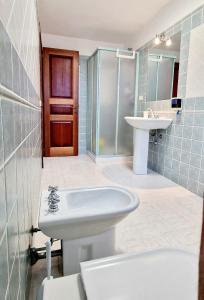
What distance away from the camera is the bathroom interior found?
2.40 feet

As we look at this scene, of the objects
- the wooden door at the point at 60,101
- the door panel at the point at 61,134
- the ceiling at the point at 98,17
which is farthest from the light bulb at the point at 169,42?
the door panel at the point at 61,134

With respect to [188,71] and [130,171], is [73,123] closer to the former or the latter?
[130,171]

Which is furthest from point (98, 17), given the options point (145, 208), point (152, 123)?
point (145, 208)

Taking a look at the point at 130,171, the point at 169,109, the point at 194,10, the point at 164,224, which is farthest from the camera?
the point at 130,171

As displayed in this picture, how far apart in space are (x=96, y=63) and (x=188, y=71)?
167 centimetres

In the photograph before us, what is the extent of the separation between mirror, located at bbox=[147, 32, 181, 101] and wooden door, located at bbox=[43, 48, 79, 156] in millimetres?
1433

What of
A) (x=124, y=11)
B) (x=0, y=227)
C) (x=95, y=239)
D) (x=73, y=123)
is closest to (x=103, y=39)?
(x=124, y=11)

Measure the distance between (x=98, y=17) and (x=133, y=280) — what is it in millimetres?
3451

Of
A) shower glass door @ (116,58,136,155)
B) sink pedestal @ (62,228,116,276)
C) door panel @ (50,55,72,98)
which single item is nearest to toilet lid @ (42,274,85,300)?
sink pedestal @ (62,228,116,276)

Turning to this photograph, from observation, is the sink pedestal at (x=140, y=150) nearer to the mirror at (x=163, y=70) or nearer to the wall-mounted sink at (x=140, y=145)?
the wall-mounted sink at (x=140, y=145)

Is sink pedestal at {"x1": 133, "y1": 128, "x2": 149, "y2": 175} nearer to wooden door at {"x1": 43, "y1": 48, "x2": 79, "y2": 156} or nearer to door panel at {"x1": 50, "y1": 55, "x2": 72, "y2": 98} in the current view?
wooden door at {"x1": 43, "y1": 48, "x2": 79, "y2": 156}

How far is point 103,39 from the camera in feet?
13.1

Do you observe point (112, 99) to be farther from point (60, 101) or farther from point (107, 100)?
point (60, 101)

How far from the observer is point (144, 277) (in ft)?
2.99
